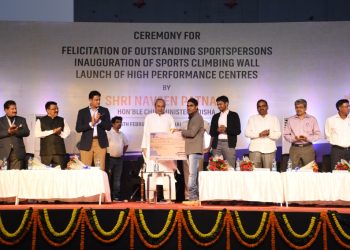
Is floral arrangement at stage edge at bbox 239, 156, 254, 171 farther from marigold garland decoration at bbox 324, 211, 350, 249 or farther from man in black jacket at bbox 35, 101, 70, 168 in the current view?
man in black jacket at bbox 35, 101, 70, 168

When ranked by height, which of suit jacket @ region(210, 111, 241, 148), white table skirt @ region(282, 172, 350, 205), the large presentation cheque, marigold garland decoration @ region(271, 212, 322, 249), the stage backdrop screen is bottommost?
marigold garland decoration @ region(271, 212, 322, 249)

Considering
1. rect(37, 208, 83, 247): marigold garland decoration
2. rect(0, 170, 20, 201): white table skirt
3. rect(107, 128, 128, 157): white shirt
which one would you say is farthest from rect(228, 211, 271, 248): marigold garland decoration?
rect(107, 128, 128, 157): white shirt

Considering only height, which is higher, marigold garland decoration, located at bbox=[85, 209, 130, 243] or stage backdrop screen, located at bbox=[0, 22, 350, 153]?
stage backdrop screen, located at bbox=[0, 22, 350, 153]

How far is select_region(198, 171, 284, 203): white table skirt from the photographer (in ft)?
23.8

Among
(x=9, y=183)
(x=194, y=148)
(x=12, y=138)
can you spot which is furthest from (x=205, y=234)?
(x=12, y=138)

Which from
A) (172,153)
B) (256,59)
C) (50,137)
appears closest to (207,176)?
(172,153)

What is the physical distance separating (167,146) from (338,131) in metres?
2.36

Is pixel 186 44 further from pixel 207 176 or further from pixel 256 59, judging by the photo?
pixel 207 176

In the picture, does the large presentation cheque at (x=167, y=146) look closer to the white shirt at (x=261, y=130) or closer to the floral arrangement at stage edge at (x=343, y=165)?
the white shirt at (x=261, y=130)

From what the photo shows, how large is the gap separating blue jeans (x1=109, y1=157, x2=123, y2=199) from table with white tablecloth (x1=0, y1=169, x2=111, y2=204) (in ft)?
5.74

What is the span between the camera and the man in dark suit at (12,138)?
801 centimetres

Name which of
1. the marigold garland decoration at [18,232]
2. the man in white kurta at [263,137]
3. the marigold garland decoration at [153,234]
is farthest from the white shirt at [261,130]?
the marigold garland decoration at [18,232]

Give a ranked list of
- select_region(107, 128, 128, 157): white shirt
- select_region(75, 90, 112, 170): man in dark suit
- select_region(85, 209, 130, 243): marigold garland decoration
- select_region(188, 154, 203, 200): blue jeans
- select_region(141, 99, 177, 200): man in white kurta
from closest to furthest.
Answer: select_region(85, 209, 130, 243): marigold garland decoration, select_region(188, 154, 203, 200): blue jeans, select_region(75, 90, 112, 170): man in dark suit, select_region(141, 99, 177, 200): man in white kurta, select_region(107, 128, 128, 157): white shirt

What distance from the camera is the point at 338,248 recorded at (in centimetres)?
641
